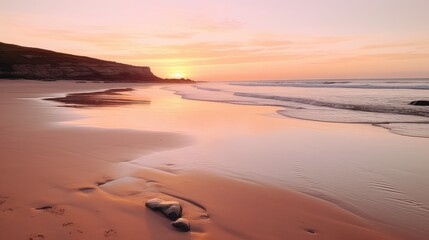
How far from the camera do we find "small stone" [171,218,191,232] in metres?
3.33

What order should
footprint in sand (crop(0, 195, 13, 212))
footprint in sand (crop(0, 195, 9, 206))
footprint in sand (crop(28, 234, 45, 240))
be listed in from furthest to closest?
footprint in sand (crop(0, 195, 9, 206)) → footprint in sand (crop(0, 195, 13, 212)) → footprint in sand (crop(28, 234, 45, 240))

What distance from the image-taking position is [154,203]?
383 cm

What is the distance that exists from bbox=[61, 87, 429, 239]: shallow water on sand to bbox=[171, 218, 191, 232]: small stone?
6.69ft

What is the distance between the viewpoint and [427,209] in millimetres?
4148

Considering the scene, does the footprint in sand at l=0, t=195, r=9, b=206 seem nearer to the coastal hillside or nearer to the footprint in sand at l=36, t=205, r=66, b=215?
the footprint in sand at l=36, t=205, r=66, b=215

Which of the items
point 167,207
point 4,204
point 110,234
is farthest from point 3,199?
A: point 167,207

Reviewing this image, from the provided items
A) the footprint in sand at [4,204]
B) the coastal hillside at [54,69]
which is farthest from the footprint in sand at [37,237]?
the coastal hillside at [54,69]

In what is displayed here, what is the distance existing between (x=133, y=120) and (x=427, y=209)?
977cm

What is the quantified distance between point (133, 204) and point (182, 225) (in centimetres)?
89

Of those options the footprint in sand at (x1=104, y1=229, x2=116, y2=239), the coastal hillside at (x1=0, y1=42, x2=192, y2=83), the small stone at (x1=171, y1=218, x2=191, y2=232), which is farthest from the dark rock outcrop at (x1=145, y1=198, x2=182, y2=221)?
the coastal hillside at (x1=0, y1=42, x2=192, y2=83)

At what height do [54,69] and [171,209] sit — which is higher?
[54,69]

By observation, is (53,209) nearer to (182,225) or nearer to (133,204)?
(133,204)

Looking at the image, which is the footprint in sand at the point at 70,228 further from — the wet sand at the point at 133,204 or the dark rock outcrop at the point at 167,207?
the dark rock outcrop at the point at 167,207

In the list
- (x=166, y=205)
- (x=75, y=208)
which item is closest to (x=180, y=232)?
(x=166, y=205)
